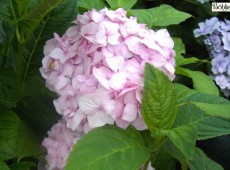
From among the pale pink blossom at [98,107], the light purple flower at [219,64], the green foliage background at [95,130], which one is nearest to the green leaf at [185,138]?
the green foliage background at [95,130]

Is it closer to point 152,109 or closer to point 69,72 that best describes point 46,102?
point 69,72

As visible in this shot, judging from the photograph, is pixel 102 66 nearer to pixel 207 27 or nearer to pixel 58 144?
pixel 58 144

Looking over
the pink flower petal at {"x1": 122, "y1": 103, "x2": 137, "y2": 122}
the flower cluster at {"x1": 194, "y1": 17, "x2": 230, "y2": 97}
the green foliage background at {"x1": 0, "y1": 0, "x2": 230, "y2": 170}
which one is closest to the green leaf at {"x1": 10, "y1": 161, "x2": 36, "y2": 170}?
the green foliage background at {"x1": 0, "y1": 0, "x2": 230, "y2": 170}

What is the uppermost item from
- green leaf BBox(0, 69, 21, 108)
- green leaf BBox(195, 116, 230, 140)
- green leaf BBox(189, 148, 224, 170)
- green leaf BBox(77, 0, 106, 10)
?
green leaf BBox(77, 0, 106, 10)

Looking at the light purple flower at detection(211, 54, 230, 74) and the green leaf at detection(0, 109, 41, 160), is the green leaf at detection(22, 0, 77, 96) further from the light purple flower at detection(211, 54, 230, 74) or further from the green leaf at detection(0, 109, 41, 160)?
the light purple flower at detection(211, 54, 230, 74)

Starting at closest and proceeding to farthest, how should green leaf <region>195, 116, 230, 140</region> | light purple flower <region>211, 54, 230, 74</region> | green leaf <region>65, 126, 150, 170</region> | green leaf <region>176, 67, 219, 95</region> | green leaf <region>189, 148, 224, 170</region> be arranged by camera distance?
green leaf <region>65, 126, 150, 170</region>, green leaf <region>195, 116, 230, 140</region>, green leaf <region>189, 148, 224, 170</region>, green leaf <region>176, 67, 219, 95</region>, light purple flower <region>211, 54, 230, 74</region>

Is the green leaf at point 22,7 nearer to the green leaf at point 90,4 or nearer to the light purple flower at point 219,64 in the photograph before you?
the green leaf at point 90,4

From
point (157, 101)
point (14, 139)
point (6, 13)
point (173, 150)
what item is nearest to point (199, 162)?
point (173, 150)
